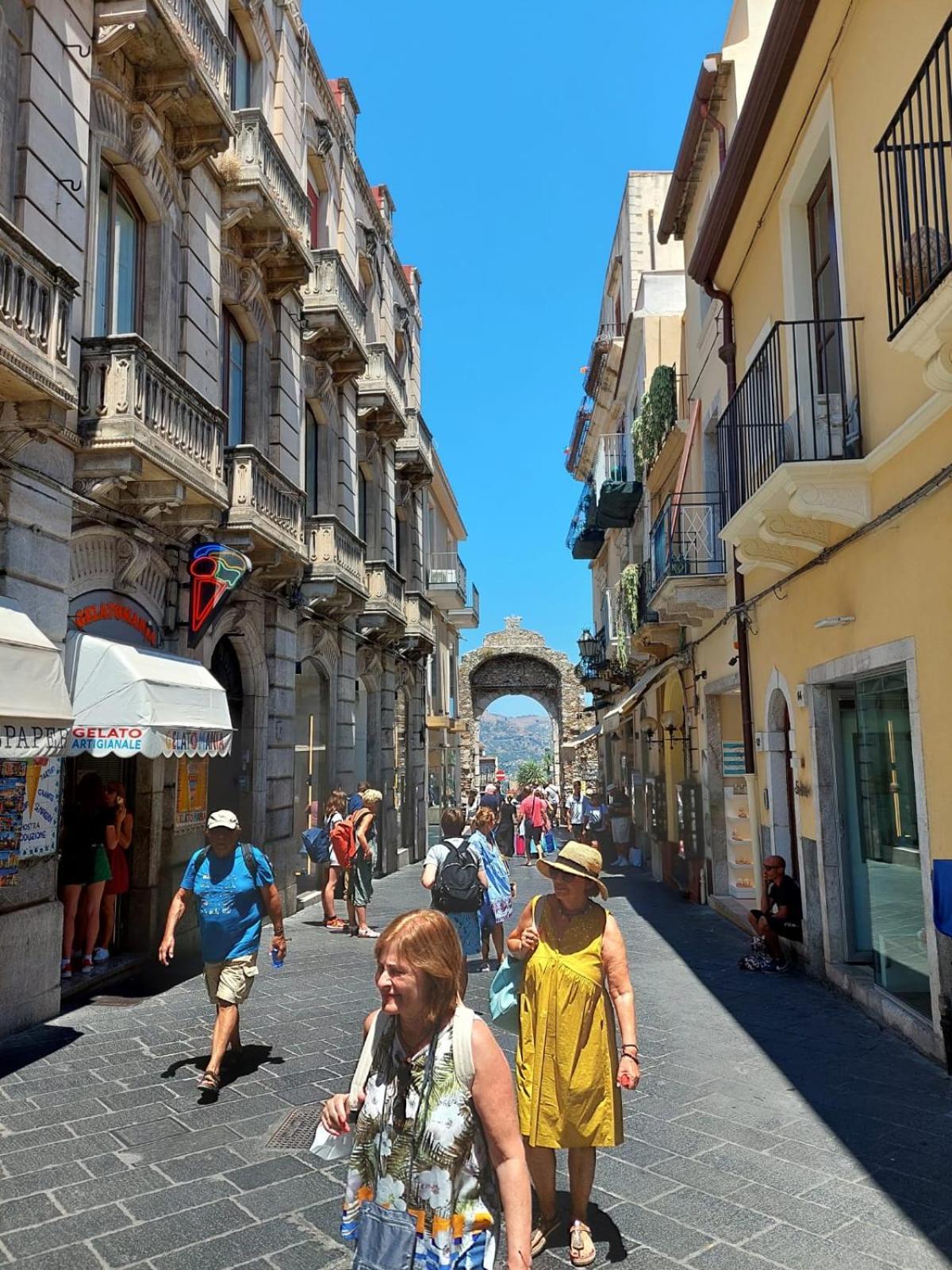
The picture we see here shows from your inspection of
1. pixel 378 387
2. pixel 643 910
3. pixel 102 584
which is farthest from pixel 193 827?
pixel 378 387

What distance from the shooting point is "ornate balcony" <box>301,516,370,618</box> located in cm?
1389

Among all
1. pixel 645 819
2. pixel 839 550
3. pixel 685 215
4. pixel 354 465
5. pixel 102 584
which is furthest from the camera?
pixel 645 819

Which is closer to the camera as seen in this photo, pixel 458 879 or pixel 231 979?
pixel 231 979

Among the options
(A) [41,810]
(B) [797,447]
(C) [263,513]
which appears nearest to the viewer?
(A) [41,810]

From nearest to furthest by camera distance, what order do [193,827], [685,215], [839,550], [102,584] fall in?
[839,550]
[102,584]
[193,827]
[685,215]

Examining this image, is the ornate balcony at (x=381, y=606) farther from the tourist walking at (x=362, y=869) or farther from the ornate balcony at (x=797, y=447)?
the ornate balcony at (x=797, y=447)

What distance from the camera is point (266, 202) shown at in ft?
37.9

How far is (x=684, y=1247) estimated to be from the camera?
3654mm

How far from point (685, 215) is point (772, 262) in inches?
221

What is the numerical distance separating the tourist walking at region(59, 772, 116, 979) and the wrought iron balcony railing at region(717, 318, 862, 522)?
6392 millimetres

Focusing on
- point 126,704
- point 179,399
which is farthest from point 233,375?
point 126,704

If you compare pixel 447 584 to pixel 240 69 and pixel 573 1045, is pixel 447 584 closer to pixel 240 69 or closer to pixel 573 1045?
pixel 240 69

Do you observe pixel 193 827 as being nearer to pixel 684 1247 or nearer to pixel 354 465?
pixel 684 1247

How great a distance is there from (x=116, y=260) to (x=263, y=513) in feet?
10.3
